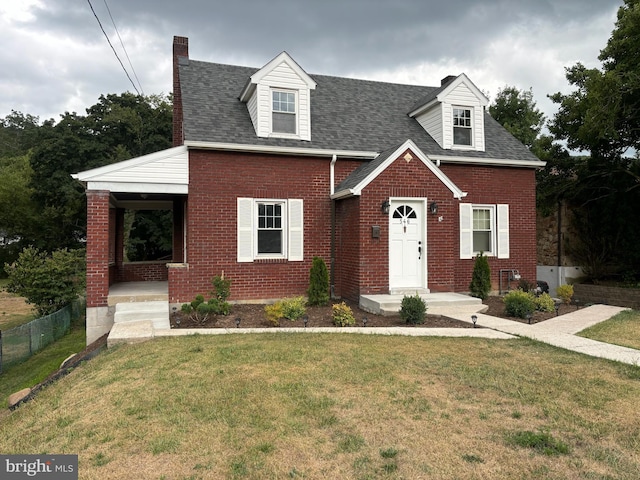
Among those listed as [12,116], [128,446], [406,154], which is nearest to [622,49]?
[406,154]

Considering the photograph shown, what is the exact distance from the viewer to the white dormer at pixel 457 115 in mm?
13438

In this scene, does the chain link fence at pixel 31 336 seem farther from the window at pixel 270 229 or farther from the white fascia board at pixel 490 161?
the white fascia board at pixel 490 161

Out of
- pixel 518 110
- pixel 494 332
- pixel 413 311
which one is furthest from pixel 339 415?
pixel 518 110

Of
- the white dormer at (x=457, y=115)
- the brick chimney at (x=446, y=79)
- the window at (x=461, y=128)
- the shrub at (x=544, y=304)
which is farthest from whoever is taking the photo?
the brick chimney at (x=446, y=79)

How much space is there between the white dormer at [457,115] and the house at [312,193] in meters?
0.04

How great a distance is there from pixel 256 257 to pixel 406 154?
4.64m

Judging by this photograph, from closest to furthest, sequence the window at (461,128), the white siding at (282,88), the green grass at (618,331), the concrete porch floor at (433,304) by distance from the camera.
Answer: the green grass at (618,331) < the concrete porch floor at (433,304) < the white siding at (282,88) < the window at (461,128)

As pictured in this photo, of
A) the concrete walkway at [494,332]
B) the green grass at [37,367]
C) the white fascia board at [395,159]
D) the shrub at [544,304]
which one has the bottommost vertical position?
the green grass at [37,367]

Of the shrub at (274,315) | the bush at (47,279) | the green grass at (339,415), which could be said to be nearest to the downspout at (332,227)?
the shrub at (274,315)

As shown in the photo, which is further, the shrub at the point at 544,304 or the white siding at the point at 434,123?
the white siding at the point at 434,123

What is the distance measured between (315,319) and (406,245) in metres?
3.48

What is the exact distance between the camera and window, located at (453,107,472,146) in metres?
13.7

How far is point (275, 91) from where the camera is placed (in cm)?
1197

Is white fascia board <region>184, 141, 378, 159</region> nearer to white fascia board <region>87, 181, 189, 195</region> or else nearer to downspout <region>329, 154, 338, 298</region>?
downspout <region>329, 154, 338, 298</region>
